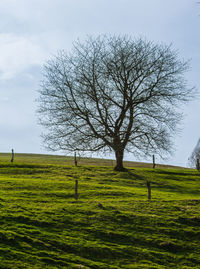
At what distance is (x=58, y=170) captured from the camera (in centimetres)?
3797

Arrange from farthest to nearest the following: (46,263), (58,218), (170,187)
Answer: (170,187)
(58,218)
(46,263)

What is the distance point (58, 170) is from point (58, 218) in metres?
22.0

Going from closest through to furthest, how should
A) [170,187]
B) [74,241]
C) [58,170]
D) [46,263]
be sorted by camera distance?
1. [46,263]
2. [74,241]
3. [170,187]
4. [58,170]

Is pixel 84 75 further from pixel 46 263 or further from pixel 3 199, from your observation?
pixel 46 263

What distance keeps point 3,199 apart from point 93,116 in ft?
69.3

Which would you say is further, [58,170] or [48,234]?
[58,170]

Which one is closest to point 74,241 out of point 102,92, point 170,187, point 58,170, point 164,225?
point 164,225

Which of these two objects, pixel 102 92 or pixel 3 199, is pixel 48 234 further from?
A: pixel 102 92

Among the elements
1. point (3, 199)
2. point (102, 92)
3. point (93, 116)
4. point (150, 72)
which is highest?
point (150, 72)

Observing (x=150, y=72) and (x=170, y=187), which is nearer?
(x=170, y=187)

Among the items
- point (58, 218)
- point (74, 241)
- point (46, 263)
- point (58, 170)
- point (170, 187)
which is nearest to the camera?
point (46, 263)

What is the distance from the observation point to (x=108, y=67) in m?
39.0

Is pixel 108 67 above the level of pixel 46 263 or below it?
above

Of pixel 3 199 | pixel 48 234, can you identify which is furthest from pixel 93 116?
pixel 48 234
